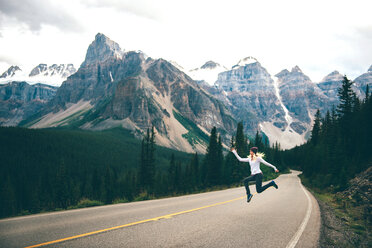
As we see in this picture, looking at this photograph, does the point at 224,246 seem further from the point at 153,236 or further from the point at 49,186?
the point at 49,186

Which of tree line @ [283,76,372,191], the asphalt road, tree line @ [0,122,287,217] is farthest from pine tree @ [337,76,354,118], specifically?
the asphalt road

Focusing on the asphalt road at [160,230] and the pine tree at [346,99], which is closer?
the asphalt road at [160,230]

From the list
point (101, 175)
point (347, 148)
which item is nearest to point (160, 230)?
point (347, 148)

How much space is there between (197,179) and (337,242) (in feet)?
211

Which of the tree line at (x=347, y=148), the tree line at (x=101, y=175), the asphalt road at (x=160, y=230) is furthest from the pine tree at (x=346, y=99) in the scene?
the asphalt road at (x=160, y=230)

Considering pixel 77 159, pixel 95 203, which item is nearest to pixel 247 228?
pixel 95 203

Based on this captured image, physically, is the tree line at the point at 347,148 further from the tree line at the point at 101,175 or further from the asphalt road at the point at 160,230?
the asphalt road at the point at 160,230

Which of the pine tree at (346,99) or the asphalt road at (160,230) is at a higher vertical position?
the pine tree at (346,99)

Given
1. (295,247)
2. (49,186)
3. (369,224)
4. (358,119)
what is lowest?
(49,186)

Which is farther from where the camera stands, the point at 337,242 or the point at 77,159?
the point at 77,159

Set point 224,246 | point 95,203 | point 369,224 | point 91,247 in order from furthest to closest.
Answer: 1. point 95,203
2. point 369,224
3. point 224,246
4. point 91,247

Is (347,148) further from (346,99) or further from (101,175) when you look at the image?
(101,175)

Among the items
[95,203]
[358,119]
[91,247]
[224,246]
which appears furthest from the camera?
[358,119]

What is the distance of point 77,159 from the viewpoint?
609ft
